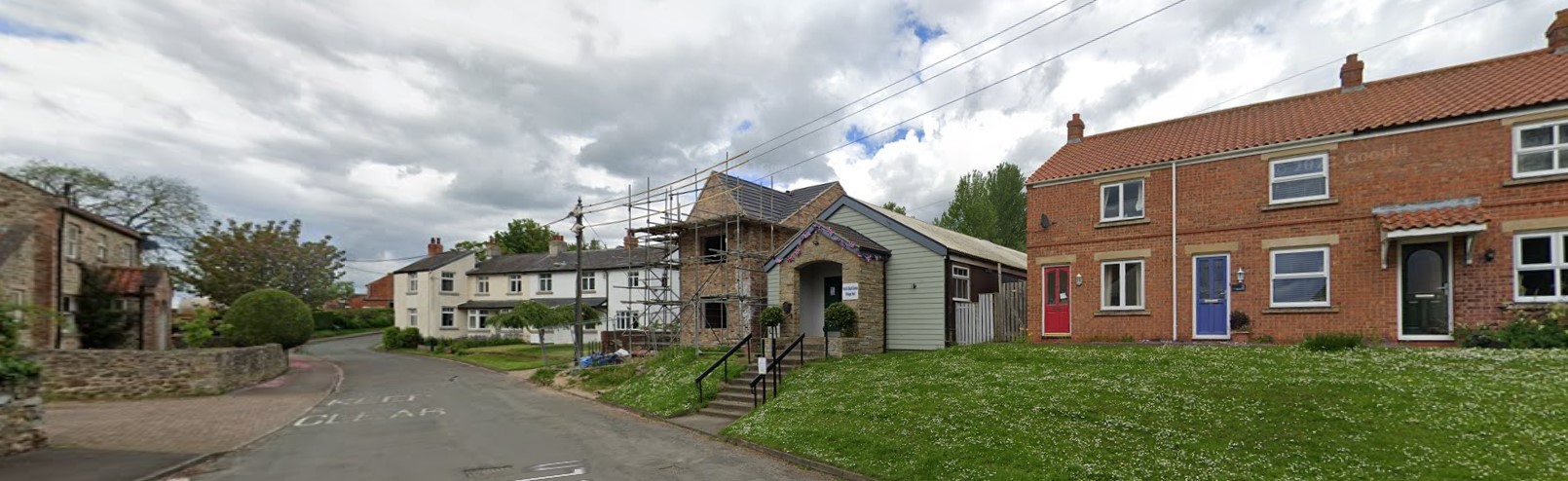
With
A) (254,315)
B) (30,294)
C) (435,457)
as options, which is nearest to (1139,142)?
(435,457)

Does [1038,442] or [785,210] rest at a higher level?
[785,210]

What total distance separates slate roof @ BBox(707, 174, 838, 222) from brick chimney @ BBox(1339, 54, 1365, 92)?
1806 cm

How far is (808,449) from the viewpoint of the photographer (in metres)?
11.8

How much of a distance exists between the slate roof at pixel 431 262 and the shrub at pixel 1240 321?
162 feet

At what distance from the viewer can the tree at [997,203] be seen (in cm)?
5112

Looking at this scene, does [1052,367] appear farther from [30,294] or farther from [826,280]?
[30,294]

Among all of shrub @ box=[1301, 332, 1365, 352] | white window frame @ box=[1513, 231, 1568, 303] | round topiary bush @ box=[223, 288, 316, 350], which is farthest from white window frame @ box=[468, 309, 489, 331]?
white window frame @ box=[1513, 231, 1568, 303]

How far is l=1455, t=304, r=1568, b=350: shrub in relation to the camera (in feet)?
38.7

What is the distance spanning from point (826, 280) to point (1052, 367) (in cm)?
1019

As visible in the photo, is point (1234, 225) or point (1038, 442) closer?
point (1038, 442)

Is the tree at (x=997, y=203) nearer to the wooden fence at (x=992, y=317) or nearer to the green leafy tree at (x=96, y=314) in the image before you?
the wooden fence at (x=992, y=317)

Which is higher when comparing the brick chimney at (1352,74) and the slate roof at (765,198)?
the brick chimney at (1352,74)

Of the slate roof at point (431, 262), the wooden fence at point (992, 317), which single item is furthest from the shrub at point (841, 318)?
the slate roof at point (431, 262)

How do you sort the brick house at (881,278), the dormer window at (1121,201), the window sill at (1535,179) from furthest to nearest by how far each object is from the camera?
the brick house at (881,278) → the dormer window at (1121,201) → the window sill at (1535,179)
